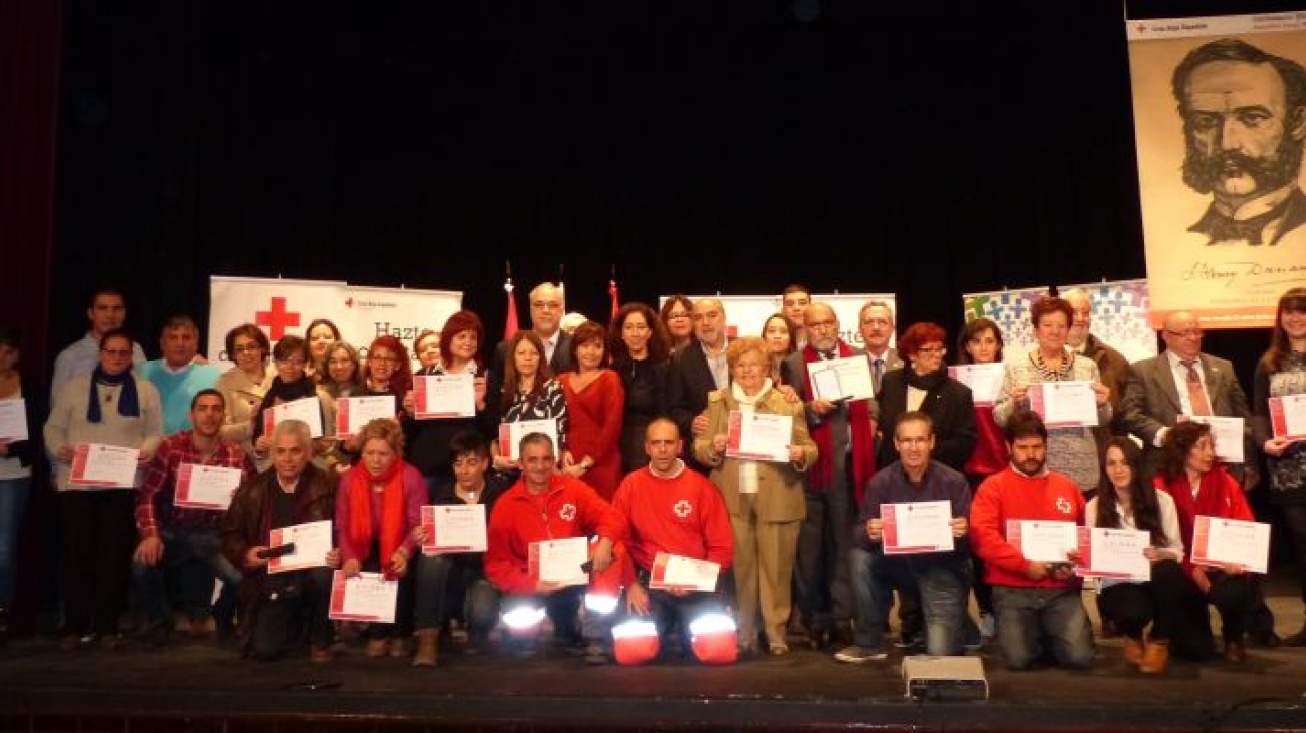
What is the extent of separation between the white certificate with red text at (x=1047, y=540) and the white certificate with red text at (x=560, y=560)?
2.23 m

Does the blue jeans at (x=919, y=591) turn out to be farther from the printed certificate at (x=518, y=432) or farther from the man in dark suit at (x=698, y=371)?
the printed certificate at (x=518, y=432)

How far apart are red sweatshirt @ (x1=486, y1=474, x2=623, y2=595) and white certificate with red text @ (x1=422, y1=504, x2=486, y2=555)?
120 mm

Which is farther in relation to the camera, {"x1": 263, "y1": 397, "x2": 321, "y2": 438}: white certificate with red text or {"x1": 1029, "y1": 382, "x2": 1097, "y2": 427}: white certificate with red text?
{"x1": 263, "y1": 397, "x2": 321, "y2": 438}: white certificate with red text

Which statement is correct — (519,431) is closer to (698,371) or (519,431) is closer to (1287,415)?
(698,371)

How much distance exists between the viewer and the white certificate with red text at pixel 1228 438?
565cm

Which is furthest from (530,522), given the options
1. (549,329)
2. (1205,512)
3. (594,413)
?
(1205,512)

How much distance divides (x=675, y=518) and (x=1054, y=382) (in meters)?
2.16

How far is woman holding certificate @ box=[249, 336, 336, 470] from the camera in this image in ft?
20.6

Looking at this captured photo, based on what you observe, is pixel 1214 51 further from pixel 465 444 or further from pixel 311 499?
pixel 311 499

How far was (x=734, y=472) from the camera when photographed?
19.3ft

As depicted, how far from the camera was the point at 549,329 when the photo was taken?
6.66 meters

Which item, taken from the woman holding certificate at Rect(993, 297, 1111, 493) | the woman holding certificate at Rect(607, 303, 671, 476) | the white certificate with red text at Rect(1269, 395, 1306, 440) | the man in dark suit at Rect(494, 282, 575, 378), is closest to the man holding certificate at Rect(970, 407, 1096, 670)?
the woman holding certificate at Rect(993, 297, 1111, 493)

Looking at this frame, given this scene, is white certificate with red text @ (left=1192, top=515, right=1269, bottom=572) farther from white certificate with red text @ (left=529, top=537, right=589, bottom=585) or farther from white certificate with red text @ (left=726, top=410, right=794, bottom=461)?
white certificate with red text @ (left=529, top=537, right=589, bottom=585)

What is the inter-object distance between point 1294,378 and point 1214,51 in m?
2.74
